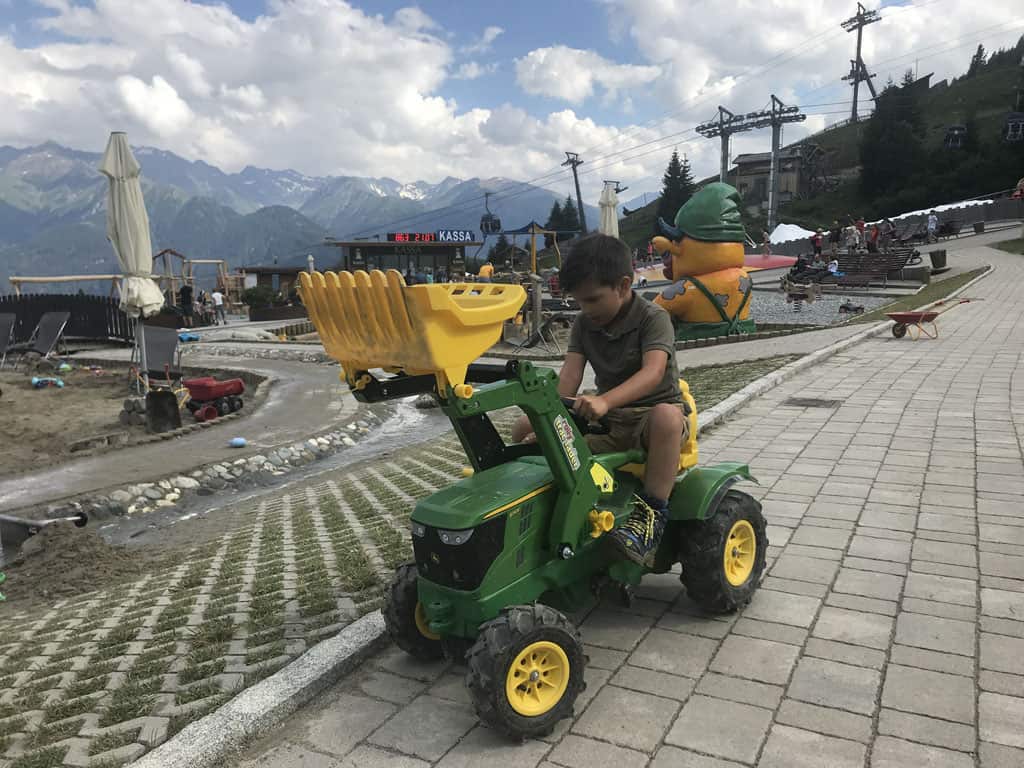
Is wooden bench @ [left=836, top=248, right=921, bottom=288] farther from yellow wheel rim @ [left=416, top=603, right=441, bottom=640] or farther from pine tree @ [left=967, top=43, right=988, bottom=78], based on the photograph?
pine tree @ [left=967, top=43, right=988, bottom=78]

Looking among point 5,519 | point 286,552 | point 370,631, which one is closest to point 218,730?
point 370,631

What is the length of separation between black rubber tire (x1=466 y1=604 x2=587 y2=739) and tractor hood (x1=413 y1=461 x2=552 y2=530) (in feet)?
1.18

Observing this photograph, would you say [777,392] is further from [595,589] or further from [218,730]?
[218,730]

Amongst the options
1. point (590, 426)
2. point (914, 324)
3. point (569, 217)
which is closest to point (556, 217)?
point (569, 217)

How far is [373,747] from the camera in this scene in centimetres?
240

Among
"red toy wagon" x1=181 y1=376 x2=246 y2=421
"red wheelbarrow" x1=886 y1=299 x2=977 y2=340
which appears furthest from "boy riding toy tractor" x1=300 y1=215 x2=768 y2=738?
"red wheelbarrow" x1=886 y1=299 x2=977 y2=340

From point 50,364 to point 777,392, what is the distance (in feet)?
57.0

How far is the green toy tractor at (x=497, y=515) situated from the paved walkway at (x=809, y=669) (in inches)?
7.3

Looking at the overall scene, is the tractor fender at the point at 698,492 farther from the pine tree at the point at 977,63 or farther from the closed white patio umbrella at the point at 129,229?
the pine tree at the point at 977,63

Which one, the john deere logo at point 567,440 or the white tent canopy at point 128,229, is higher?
the white tent canopy at point 128,229

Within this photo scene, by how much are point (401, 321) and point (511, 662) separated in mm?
1205

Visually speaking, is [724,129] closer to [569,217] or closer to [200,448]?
[569,217]

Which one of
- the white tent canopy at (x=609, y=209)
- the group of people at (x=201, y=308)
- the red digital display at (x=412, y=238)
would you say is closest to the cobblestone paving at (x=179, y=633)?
the white tent canopy at (x=609, y=209)

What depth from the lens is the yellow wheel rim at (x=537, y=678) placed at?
7.66 feet
